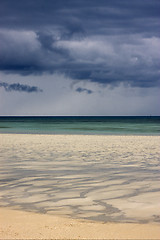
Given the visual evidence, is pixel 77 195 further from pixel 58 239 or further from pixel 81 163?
pixel 81 163

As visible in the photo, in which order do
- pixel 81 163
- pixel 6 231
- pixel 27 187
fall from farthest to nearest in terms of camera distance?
pixel 81 163 < pixel 27 187 < pixel 6 231

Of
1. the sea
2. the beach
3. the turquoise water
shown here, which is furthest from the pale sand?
the turquoise water

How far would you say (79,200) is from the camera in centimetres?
768

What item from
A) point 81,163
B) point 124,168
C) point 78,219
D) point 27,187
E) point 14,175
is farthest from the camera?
point 81,163

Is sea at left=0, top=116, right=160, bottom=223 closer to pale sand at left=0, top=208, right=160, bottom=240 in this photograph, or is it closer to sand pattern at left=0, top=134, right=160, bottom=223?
sand pattern at left=0, top=134, right=160, bottom=223

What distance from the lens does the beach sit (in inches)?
218

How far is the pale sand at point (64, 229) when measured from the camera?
5.25 metres

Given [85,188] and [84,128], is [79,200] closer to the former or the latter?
[85,188]

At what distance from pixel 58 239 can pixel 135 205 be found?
2.74 metres

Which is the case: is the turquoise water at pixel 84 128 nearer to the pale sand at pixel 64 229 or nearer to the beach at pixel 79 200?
the beach at pixel 79 200

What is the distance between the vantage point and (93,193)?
Answer: 8352 mm

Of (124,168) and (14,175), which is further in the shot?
(124,168)

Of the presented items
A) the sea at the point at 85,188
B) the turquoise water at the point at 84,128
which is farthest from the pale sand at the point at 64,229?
the turquoise water at the point at 84,128

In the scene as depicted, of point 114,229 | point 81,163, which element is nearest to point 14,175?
point 81,163
